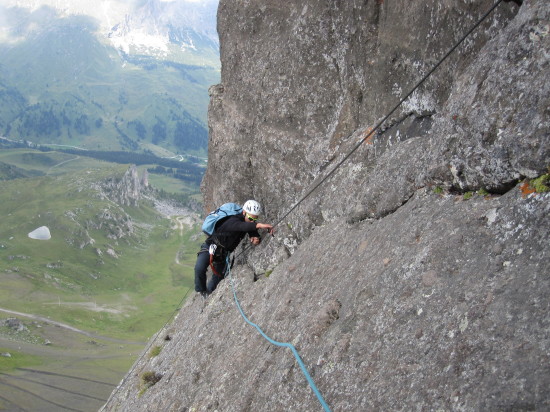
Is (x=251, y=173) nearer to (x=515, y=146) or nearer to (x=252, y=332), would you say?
(x=252, y=332)

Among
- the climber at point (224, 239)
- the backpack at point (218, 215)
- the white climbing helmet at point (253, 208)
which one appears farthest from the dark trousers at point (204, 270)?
the white climbing helmet at point (253, 208)

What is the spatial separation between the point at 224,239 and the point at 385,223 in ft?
32.8

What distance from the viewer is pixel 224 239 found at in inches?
840

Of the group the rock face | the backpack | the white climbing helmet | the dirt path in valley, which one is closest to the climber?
the white climbing helmet

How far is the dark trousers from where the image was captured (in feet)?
75.4

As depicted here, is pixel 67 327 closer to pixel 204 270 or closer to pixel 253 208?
pixel 204 270

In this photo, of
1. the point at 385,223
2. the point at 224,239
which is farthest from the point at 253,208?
the point at 385,223

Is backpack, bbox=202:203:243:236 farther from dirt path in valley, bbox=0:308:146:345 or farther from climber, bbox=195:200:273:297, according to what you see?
dirt path in valley, bbox=0:308:146:345

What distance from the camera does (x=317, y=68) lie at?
69.3ft

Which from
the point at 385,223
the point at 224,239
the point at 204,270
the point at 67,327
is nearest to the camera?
Answer: the point at 385,223

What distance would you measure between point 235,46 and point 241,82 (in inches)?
77.4

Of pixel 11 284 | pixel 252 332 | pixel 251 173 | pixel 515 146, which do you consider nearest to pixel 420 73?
pixel 515 146

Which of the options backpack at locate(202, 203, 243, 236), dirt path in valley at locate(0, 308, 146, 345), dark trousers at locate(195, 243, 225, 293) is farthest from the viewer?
dirt path in valley at locate(0, 308, 146, 345)

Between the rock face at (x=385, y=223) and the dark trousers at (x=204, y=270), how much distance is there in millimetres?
966
